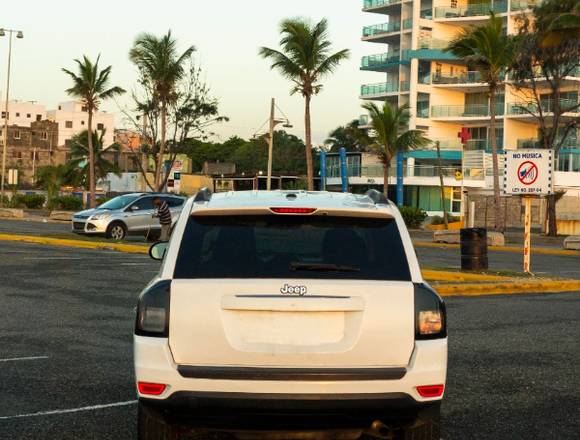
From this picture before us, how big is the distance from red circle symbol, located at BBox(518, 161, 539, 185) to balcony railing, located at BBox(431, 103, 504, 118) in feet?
201

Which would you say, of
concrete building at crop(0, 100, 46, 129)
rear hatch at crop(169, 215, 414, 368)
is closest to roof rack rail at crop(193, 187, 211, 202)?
rear hatch at crop(169, 215, 414, 368)

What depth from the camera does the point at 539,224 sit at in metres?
66.9

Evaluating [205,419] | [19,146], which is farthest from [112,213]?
[19,146]

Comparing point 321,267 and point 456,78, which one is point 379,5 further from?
point 321,267

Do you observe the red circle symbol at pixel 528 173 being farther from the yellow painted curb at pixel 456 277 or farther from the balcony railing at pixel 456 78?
the balcony railing at pixel 456 78

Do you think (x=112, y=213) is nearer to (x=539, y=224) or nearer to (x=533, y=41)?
(x=533, y=41)

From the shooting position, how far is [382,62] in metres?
88.6

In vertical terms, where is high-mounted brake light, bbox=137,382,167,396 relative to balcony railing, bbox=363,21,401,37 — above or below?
below

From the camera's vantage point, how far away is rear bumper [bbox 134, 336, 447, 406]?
4.73 m

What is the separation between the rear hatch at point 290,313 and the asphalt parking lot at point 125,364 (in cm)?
172

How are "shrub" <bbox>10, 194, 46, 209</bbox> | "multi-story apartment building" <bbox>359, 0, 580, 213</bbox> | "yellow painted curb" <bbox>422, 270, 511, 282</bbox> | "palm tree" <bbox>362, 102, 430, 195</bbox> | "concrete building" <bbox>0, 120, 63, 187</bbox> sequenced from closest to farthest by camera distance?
"yellow painted curb" <bbox>422, 270, 511, 282</bbox>
"palm tree" <bbox>362, 102, 430, 195</bbox>
"shrub" <bbox>10, 194, 46, 209</bbox>
"multi-story apartment building" <bbox>359, 0, 580, 213</bbox>
"concrete building" <bbox>0, 120, 63, 187</bbox>

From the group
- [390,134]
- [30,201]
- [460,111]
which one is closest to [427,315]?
[390,134]

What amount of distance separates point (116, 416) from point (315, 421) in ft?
7.85

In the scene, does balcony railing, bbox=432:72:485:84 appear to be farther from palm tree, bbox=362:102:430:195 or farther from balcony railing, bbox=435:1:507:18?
palm tree, bbox=362:102:430:195
